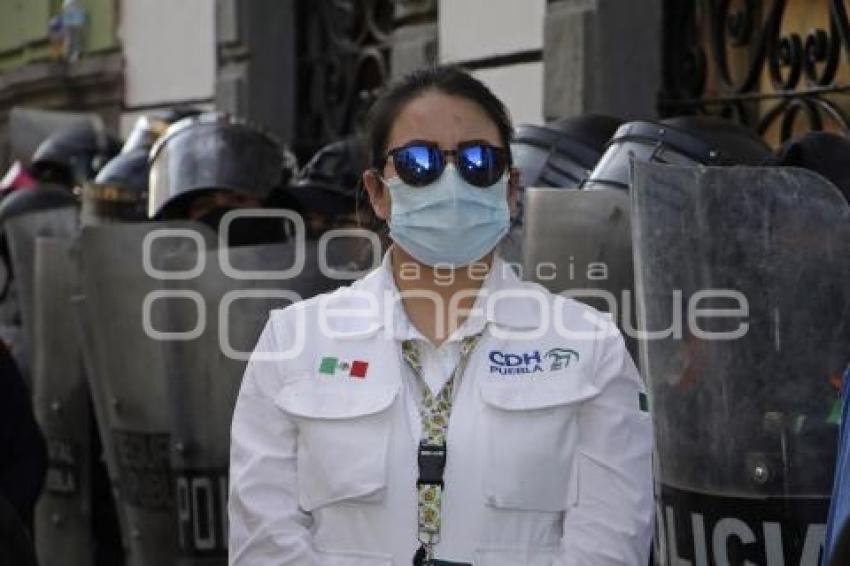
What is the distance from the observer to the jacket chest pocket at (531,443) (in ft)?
10.7

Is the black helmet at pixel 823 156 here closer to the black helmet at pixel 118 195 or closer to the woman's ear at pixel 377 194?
the woman's ear at pixel 377 194

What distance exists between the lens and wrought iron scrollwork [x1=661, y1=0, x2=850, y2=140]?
7207 millimetres

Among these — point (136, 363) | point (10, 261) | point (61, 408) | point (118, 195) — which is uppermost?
point (118, 195)

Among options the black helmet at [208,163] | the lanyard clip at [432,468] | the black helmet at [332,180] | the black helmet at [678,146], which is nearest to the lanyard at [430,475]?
the lanyard clip at [432,468]

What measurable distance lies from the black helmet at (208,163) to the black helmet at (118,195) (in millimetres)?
325

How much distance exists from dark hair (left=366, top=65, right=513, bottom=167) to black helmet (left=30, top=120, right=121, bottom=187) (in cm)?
623

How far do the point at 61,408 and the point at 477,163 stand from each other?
3775mm

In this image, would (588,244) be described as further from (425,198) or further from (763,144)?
(425,198)

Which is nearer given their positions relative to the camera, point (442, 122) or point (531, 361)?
point (531, 361)

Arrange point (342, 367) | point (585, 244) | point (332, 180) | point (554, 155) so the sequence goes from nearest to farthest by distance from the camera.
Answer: point (342, 367) < point (585, 244) < point (554, 155) < point (332, 180)

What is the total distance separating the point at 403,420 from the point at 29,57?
14695 mm

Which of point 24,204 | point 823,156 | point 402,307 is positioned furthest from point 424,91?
point 24,204

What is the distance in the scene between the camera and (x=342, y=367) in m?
3.37

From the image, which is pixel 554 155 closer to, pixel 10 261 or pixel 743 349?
pixel 743 349
